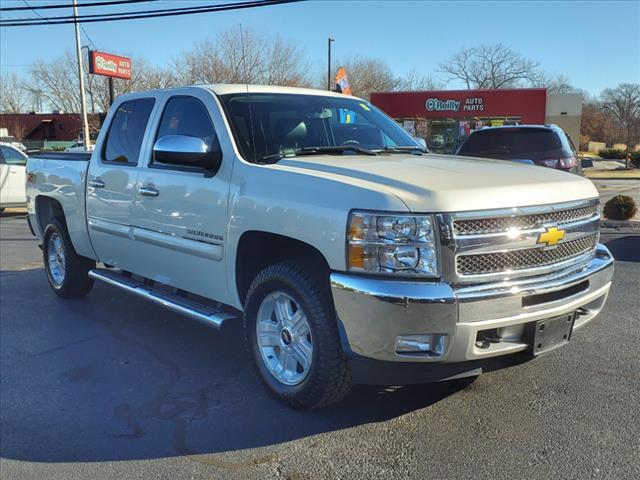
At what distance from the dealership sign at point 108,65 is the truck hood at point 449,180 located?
1953 cm

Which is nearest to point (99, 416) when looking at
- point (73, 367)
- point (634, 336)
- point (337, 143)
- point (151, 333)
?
point (73, 367)

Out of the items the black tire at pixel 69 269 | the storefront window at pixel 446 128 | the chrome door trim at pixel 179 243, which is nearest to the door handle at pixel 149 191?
the chrome door trim at pixel 179 243

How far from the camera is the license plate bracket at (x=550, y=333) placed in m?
3.05

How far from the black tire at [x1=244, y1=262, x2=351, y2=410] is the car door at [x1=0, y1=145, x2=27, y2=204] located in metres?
13.1

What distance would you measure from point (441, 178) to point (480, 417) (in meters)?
1.44

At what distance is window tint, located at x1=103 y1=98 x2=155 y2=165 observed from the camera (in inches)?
195

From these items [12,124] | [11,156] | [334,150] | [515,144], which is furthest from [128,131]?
[12,124]

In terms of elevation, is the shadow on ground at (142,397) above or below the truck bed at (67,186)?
below

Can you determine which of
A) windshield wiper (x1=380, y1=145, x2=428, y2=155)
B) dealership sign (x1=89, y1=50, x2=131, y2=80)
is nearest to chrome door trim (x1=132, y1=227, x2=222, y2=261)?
windshield wiper (x1=380, y1=145, x2=428, y2=155)

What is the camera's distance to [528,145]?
8977mm

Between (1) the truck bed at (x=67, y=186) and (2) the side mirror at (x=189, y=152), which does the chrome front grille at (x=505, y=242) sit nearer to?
(2) the side mirror at (x=189, y=152)

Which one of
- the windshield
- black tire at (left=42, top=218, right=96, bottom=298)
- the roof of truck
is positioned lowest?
black tire at (left=42, top=218, right=96, bottom=298)

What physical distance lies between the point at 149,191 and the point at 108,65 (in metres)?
19.1

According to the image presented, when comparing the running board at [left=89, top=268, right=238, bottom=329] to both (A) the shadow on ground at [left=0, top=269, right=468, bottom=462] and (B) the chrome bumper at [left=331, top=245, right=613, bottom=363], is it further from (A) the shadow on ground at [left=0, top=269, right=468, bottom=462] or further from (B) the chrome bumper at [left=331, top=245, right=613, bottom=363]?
(B) the chrome bumper at [left=331, top=245, right=613, bottom=363]
